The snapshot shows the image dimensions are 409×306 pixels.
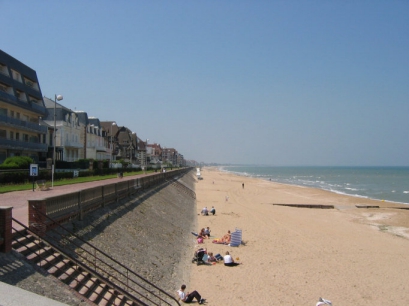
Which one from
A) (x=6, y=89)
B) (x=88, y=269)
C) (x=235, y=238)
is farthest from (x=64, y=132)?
(x=88, y=269)

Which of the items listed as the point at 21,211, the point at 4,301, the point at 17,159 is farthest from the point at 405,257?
the point at 17,159

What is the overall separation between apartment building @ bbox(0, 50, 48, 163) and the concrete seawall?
72.2ft

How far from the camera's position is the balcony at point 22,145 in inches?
1383

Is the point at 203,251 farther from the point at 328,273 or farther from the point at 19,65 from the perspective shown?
the point at 19,65

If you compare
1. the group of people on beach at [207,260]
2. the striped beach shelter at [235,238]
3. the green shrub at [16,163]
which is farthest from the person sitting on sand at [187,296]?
the green shrub at [16,163]

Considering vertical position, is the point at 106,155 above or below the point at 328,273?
above

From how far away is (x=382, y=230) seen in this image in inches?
1096

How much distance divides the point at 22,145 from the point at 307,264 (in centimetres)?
3227

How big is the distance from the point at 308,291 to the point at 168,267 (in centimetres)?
555

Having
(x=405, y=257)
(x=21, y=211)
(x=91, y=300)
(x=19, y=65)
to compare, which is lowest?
(x=405, y=257)

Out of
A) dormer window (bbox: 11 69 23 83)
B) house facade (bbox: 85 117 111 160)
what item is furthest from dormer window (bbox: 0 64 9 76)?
house facade (bbox: 85 117 111 160)

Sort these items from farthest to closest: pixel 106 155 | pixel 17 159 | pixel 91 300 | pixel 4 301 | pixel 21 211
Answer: pixel 106 155 < pixel 17 159 < pixel 21 211 < pixel 91 300 < pixel 4 301

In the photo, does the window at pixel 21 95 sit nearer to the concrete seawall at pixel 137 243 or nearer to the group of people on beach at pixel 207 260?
the concrete seawall at pixel 137 243

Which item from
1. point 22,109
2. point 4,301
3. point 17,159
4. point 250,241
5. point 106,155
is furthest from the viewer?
point 106,155
